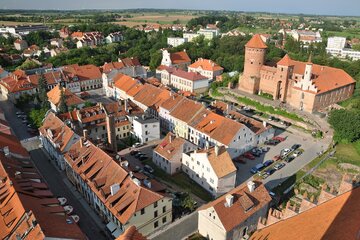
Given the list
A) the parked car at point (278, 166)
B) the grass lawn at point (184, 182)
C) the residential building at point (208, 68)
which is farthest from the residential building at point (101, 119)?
the residential building at point (208, 68)

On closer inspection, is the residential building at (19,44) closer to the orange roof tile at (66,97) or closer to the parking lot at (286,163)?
the orange roof tile at (66,97)

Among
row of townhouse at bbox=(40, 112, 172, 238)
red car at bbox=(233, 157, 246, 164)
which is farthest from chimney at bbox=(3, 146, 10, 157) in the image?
red car at bbox=(233, 157, 246, 164)

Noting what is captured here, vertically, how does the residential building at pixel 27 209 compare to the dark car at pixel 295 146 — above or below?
above

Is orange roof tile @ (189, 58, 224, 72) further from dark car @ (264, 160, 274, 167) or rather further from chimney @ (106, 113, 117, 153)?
chimney @ (106, 113, 117, 153)

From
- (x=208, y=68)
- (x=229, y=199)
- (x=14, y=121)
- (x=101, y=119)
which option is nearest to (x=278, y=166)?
(x=229, y=199)

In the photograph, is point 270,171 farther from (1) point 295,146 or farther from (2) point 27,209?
(2) point 27,209

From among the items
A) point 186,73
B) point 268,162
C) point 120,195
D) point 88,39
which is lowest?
point 268,162
